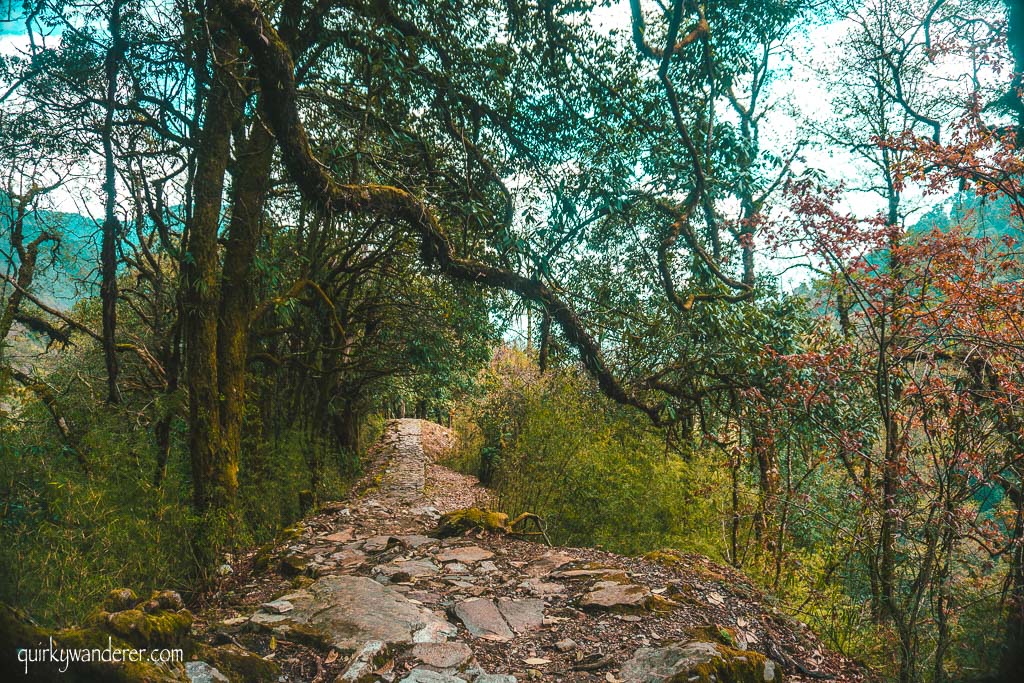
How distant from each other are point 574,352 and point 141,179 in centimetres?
512

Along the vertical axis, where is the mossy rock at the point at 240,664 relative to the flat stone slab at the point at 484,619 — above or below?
above


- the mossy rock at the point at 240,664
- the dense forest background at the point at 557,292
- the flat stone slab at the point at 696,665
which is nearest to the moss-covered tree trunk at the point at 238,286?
the dense forest background at the point at 557,292

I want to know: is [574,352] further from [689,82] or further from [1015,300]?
[1015,300]

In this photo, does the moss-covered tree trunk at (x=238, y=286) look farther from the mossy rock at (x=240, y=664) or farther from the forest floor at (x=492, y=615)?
the mossy rock at (x=240, y=664)

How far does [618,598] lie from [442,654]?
4.80ft

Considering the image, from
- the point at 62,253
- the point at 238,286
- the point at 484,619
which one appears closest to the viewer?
the point at 484,619

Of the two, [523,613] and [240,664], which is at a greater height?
[240,664]

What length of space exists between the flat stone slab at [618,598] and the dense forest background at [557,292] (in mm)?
1477

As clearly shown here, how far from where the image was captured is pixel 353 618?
12.1 ft

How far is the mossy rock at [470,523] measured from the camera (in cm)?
657

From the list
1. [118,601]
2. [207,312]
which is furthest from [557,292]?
[118,601]

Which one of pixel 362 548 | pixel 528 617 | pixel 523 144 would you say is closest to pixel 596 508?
pixel 362 548

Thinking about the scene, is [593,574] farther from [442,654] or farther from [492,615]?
[442,654]

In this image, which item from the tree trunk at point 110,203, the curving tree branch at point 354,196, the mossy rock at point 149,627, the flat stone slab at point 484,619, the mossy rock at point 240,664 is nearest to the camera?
the mossy rock at point 149,627
